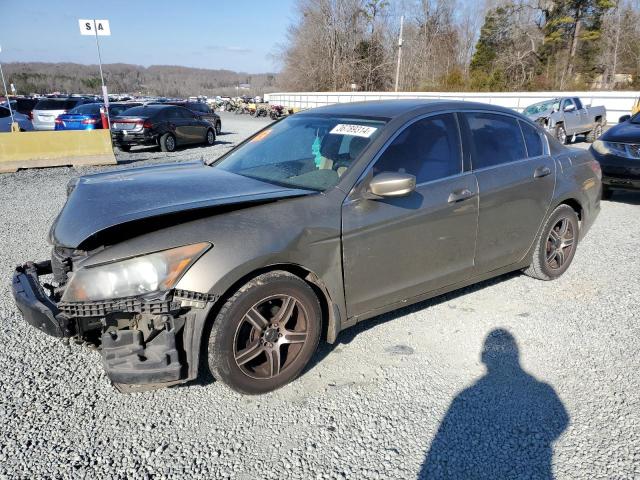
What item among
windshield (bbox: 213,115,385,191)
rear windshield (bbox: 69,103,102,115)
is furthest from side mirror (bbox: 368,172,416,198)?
rear windshield (bbox: 69,103,102,115)

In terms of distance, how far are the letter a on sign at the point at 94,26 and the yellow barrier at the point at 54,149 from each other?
12.0 ft

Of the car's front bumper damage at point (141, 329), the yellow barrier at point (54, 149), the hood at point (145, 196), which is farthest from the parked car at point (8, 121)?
the car's front bumper damage at point (141, 329)

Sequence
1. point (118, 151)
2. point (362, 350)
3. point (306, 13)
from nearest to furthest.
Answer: point (362, 350) → point (118, 151) → point (306, 13)

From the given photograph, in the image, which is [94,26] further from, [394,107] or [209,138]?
[394,107]

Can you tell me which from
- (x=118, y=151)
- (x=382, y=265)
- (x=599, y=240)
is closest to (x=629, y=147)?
(x=599, y=240)

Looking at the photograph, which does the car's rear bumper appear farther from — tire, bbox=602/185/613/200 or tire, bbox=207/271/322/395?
tire, bbox=602/185/613/200

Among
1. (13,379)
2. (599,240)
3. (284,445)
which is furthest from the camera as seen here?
(599,240)

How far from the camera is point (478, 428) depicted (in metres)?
2.51

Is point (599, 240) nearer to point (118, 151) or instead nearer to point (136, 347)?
point (136, 347)

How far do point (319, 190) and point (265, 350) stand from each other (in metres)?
1.05

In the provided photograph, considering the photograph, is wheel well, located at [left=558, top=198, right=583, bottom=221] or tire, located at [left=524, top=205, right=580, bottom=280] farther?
wheel well, located at [left=558, top=198, right=583, bottom=221]

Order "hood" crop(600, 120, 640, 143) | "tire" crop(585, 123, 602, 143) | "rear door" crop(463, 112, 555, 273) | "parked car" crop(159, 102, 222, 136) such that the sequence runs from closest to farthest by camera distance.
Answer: "rear door" crop(463, 112, 555, 273), "hood" crop(600, 120, 640, 143), "tire" crop(585, 123, 602, 143), "parked car" crop(159, 102, 222, 136)

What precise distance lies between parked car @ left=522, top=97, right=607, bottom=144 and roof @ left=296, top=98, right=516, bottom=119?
12387mm

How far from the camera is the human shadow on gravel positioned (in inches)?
87.9
